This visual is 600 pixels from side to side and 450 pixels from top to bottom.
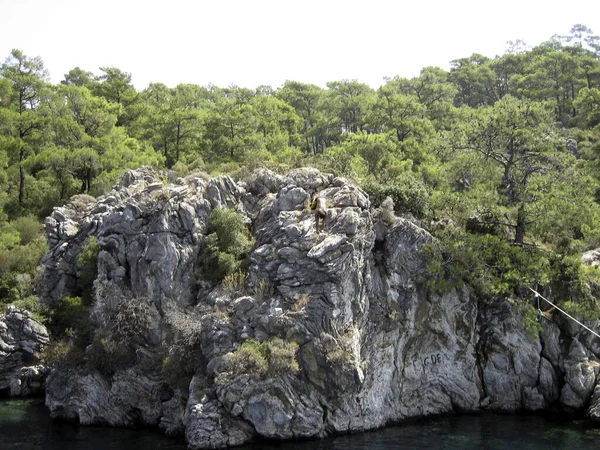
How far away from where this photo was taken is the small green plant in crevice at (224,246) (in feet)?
90.9

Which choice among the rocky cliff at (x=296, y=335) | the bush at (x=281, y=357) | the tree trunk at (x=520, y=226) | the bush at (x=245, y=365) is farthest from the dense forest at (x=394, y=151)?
the bush at (x=245, y=365)

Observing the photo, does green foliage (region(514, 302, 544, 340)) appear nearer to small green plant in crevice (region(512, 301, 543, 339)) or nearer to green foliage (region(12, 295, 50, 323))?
small green plant in crevice (region(512, 301, 543, 339))

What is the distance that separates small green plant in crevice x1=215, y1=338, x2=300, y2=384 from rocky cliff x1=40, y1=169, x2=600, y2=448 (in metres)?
0.06

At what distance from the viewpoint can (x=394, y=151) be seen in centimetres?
4550

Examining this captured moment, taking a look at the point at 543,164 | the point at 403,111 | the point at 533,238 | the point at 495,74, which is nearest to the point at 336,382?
the point at 533,238

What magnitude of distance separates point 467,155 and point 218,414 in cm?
2065

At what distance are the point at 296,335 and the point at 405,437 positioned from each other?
21.7 feet

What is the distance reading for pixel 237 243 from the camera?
28.6 m

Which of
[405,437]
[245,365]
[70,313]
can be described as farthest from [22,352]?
[405,437]

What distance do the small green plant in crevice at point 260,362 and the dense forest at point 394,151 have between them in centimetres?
947

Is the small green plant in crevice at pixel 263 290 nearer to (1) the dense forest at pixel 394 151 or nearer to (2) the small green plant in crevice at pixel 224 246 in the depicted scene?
(2) the small green plant in crevice at pixel 224 246

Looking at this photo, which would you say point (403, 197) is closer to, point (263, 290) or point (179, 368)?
point (263, 290)

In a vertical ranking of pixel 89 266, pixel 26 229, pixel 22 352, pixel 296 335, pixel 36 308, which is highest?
pixel 26 229

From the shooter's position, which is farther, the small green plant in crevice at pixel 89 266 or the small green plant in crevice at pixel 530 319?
the small green plant in crevice at pixel 89 266
